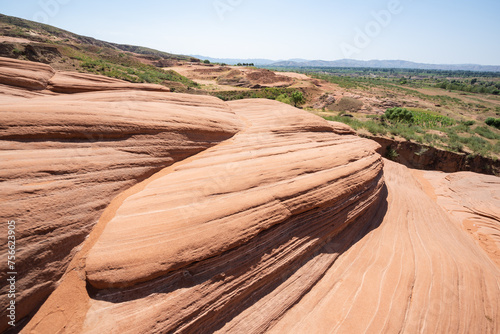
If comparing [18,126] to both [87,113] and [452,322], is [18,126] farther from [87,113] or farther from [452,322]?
[452,322]

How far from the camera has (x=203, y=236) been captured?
4.29 metres

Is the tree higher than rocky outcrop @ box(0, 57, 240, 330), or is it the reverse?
rocky outcrop @ box(0, 57, 240, 330)

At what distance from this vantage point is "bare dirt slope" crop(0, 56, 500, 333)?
12.0 feet

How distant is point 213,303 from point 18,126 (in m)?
5.45

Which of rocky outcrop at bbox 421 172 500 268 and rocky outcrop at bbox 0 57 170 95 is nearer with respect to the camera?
rocky outcrop at bbox 0 57 170 95

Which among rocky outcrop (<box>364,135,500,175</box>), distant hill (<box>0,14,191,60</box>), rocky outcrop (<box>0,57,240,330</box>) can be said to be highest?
distant hill (<box>0,14,191,60</box>)

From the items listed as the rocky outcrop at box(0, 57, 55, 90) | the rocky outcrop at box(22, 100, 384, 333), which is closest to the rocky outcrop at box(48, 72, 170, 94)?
the rocky outcrop at box(0, 57, 55, 90)

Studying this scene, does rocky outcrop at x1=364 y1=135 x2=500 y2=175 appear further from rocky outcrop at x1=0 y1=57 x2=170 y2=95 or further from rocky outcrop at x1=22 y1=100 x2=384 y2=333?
rocky outcrop at x1=0 y1=57 x2=170 y2=95

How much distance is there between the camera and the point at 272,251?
512cm

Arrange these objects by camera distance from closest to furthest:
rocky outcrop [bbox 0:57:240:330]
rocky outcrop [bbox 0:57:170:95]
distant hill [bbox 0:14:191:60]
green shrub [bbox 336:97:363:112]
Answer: rocky outcrop [bbox 0:57:240:330] → rocky outcrop [bbox 0:57:170:95] → distant hill [bbox 0:14:191:60] → green shrub [bbox 336:97:363:112]

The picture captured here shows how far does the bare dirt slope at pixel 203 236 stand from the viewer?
3.66 m

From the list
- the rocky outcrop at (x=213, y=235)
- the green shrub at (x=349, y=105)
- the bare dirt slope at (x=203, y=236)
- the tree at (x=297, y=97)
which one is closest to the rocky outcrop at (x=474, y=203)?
the bare dirt slope at (x=203, y=236)

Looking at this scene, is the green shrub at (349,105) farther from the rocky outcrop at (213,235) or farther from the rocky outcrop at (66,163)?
the rocky outcrop at (66,163)

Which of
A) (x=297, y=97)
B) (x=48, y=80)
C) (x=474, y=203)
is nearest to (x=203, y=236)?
(x=48, y=80)
